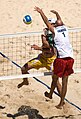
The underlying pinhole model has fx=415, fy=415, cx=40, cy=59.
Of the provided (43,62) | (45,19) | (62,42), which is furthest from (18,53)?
(45,19)

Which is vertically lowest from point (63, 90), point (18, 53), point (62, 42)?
point (63, 90)

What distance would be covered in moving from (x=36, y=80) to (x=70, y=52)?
2.47 m

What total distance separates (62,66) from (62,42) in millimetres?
512

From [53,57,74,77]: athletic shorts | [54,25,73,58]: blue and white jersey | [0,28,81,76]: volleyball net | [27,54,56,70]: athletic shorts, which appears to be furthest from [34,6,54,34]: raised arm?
[0,28,81,76]: volleyball net

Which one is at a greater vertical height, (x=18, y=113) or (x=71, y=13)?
(x=71, y=13)

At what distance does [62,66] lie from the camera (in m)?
8.52

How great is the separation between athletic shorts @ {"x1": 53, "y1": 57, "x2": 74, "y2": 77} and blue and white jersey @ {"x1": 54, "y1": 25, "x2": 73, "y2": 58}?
9 cm

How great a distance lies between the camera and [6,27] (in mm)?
13383

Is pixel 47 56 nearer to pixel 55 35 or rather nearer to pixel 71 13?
pixel 55 35

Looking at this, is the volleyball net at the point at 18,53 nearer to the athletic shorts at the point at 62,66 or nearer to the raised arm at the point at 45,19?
the athletic shorts at the point at 62,66

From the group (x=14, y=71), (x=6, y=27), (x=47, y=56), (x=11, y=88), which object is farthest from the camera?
(x=6, y=27)

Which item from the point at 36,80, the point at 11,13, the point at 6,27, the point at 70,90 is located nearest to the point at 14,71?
the point at 36,80

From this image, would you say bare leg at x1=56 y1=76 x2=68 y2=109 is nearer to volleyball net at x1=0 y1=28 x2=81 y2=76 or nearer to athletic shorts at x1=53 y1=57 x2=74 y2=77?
athletic shorts at x1=53 y1=57 x2=74 y2=77

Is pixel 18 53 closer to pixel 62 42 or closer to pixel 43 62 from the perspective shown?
pixel 43 62
